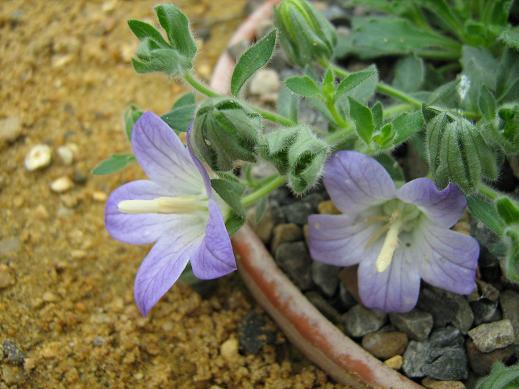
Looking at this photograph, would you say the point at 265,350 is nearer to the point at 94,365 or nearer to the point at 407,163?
the point at 94,365

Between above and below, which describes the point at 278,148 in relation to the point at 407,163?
above

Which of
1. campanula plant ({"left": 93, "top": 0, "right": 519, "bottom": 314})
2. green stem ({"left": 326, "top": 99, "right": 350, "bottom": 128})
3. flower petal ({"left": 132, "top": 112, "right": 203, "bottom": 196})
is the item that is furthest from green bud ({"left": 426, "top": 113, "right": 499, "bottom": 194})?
flower petal ({"left": 132, "top": 112, "right": 203, "bottom": 196})

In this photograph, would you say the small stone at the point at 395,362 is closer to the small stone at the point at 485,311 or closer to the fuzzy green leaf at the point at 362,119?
the small stone at the point at 485,311

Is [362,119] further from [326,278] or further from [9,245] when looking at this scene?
[9,245]

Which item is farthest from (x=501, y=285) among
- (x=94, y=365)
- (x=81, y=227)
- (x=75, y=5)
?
(x=75, y=5)

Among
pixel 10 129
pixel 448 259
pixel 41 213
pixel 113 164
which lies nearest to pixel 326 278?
pixel 448 259

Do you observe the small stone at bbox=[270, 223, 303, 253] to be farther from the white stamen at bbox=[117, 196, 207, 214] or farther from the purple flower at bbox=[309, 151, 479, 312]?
the white stamen at bbox=[117, 196, 207, 214]

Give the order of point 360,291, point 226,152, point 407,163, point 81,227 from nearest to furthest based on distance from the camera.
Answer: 1. point 226,152
2. point 360,291
3. point 407,163
4. point 81,227
